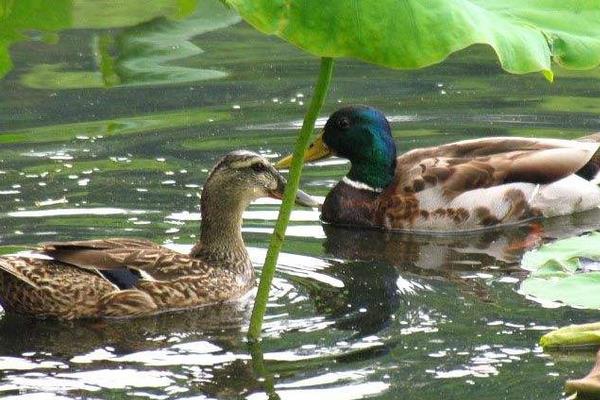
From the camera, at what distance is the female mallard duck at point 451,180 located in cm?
1121

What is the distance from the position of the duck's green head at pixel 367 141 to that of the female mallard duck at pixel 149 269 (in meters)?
2.01

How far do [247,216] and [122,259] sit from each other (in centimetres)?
209

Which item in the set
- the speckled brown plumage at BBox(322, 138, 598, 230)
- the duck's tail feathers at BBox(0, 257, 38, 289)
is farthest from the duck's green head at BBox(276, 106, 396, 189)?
the duck's tail feathers at BBox(0, 257, 38, 289)

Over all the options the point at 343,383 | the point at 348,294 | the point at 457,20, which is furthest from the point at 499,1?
the point at 348,294

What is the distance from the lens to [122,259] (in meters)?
8.96

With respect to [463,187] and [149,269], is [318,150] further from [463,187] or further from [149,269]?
[149,269]

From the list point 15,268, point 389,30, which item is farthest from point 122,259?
point 389,30

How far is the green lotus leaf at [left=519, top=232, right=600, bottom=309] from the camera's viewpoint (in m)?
8.37

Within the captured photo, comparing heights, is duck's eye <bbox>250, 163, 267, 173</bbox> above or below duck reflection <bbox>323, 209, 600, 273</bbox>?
above

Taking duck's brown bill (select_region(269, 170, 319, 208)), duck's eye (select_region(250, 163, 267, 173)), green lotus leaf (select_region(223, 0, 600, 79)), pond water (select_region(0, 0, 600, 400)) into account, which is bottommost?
pond water (select_region(0, 0, 600, 400))

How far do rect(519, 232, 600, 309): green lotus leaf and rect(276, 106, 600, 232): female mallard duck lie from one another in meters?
1.76

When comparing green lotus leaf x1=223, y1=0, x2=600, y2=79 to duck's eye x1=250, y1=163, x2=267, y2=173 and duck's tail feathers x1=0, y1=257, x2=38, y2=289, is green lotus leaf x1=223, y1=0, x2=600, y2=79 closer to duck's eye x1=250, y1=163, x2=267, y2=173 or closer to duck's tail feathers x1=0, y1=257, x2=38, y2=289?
duck's tail feathers x1=0, y1=257, x2=38, y2=289

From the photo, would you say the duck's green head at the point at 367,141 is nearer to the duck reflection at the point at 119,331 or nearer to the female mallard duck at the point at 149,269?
the female mallard duck at the point at 149,269

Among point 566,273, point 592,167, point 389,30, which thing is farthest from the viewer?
point 592,167
